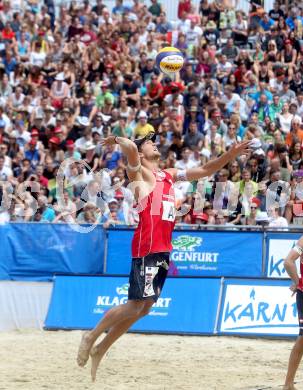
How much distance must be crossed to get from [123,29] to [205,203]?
8.00 m

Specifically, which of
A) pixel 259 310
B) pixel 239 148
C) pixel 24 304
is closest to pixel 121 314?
pixel 239 148

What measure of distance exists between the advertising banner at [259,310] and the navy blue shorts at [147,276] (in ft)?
15.4

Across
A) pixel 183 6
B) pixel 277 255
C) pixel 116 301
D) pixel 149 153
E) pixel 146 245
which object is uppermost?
pixel 183 6

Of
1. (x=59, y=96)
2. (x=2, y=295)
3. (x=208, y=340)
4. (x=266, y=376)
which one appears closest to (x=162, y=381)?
(x=266, y=376)

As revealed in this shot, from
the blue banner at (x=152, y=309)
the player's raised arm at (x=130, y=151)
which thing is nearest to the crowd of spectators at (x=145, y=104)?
the blue banner at (x=152, y=309)

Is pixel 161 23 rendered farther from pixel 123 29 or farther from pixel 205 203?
pixel 205 203

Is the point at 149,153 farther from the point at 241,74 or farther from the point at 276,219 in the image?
the point at 241,74

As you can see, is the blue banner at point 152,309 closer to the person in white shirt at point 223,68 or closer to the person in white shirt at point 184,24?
→ the person in white shirt at point 223,68

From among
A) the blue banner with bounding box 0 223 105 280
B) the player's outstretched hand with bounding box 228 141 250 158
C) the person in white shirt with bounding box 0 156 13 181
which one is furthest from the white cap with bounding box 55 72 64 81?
the player's outstretched hand with bounding box 228 141 250 158

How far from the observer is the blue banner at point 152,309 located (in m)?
13.4

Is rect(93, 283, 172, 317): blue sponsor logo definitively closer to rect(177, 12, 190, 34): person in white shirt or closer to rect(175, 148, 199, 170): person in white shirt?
rect(175, 148, 199, 170): person in white shirt

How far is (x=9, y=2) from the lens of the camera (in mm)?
23734

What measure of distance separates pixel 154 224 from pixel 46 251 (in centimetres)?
678

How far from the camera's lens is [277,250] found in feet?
47.5
